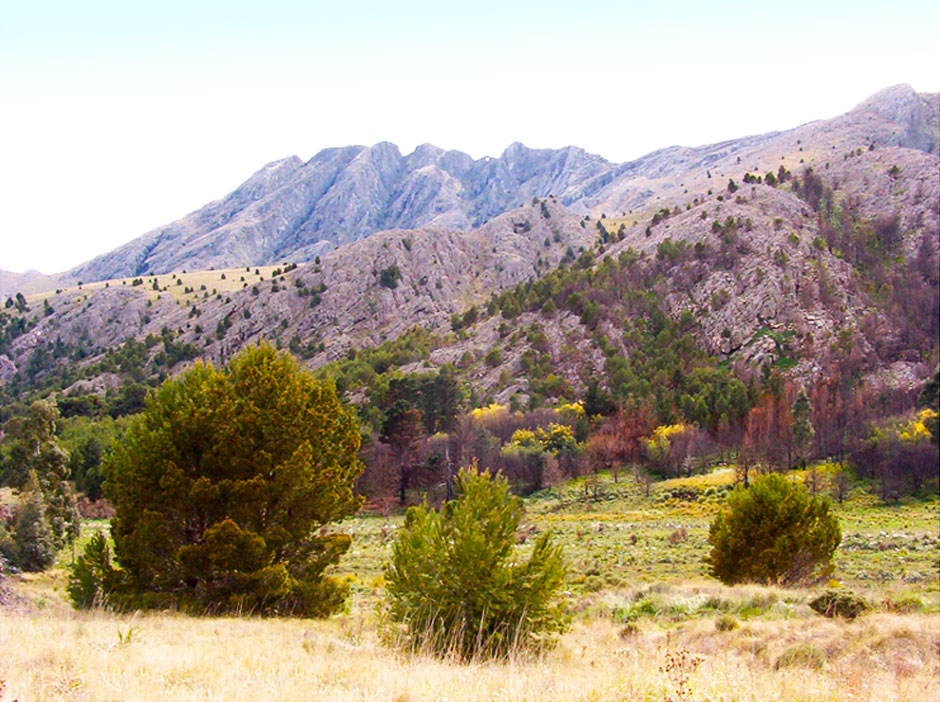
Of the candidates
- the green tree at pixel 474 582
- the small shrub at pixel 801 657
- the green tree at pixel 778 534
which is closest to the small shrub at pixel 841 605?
the green tree at pixel 778 534

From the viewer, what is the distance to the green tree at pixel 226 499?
540 inches

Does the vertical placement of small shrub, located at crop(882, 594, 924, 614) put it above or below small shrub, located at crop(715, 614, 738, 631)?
below

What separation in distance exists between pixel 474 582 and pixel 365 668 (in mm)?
3127

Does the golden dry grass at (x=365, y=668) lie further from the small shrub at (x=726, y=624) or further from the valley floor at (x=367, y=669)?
the small shrub at (x=726, y=624)

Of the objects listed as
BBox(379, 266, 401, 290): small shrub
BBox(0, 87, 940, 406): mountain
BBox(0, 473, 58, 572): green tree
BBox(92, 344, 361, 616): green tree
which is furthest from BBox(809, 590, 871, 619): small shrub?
BBox(379, 266, 401, 290): small shrub

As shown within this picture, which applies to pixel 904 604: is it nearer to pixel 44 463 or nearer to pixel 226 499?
pixel 226 499

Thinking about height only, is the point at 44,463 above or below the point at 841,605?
above

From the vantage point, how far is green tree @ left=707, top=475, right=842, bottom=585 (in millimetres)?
18375

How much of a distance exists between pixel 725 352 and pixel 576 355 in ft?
A: 69.7

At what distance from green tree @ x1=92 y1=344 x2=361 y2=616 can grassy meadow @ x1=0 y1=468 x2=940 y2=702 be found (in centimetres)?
142

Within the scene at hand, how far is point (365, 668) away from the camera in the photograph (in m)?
6.60

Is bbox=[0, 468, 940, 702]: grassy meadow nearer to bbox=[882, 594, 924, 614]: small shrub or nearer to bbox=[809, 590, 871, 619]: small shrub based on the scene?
bbox=[882, 594, 924, 614]: small shrub

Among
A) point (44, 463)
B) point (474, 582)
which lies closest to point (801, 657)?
point (474, 582)

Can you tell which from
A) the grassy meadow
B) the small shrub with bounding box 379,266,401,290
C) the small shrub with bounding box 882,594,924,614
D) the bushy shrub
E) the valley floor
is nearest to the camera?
the valley floor
